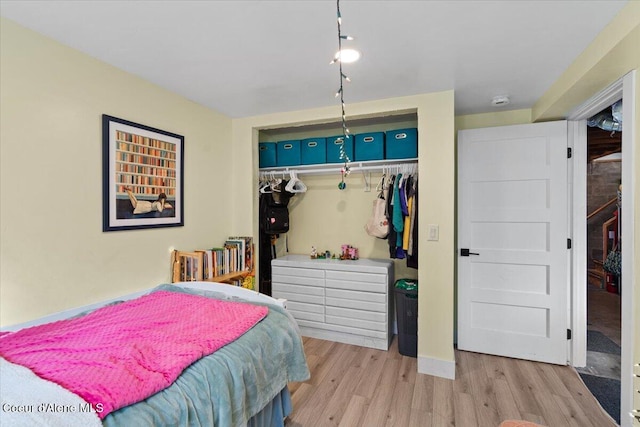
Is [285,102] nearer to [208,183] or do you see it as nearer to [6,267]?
[208,183]

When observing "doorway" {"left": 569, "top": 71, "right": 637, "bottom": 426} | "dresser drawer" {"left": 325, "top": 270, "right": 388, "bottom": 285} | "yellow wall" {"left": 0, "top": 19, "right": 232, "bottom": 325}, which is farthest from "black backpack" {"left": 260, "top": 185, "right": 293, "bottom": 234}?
"doorway" {"left": 569, "top": 71, "right": 637, "bottom": 426}

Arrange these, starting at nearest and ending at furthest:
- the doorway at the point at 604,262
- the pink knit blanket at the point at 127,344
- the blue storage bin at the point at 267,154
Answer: the pink knit blanket at the point at 127,344 → the doorway at the point at 604,262 → the blue storage bin at the point at 267,154

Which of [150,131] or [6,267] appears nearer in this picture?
[6,267]

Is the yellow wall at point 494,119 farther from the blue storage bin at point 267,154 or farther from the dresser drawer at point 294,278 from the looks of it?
the dresser drawer at point 294,278

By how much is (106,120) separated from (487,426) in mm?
3174

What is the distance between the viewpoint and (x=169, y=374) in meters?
1.18

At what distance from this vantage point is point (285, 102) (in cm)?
272

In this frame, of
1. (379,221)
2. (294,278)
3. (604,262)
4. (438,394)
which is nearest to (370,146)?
(379,221)

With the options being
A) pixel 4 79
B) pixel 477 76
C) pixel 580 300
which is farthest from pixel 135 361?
pixel 580 300

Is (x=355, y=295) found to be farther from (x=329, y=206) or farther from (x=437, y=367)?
(x=329, y=206)

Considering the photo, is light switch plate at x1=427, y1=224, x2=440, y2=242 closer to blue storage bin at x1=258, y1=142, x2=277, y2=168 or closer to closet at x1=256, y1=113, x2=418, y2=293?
closet at x1=256, y1=113, x2=418, y2=293

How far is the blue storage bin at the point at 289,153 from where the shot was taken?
3318mm

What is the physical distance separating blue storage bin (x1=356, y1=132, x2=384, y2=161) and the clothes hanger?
75cm

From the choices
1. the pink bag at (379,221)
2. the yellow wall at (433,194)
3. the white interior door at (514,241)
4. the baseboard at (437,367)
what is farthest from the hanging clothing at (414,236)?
the baseboard at (437,367)
